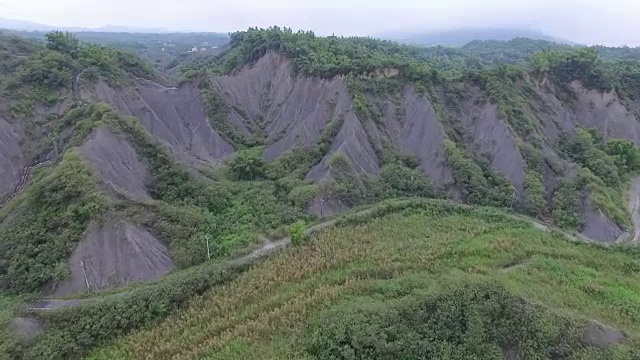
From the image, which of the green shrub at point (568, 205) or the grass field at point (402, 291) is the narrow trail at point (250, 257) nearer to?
the grass field at point (402, 291)

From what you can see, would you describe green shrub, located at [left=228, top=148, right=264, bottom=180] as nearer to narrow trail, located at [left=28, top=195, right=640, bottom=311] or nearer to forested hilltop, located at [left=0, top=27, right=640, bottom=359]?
forested hilltop, located at [left=0, top=27, right=640, bottom=359]

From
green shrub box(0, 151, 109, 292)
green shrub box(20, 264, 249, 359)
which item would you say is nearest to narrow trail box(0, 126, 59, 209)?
green shrub box(0, 151, 109, 292)

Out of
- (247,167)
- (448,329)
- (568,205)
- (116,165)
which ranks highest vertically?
(116,165)

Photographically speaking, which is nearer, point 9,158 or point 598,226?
point 598,226

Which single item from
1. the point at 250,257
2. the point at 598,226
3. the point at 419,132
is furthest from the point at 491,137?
the point at 250,257

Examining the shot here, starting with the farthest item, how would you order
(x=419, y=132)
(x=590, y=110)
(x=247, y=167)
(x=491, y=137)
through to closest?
(x=590, y=110) → (x=419, y=132) → (x=491, y=137) → (x=247, y=167)

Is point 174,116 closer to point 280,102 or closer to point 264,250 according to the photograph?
point 280,102

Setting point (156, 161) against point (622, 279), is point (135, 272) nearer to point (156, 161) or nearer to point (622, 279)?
point (156, 161)
